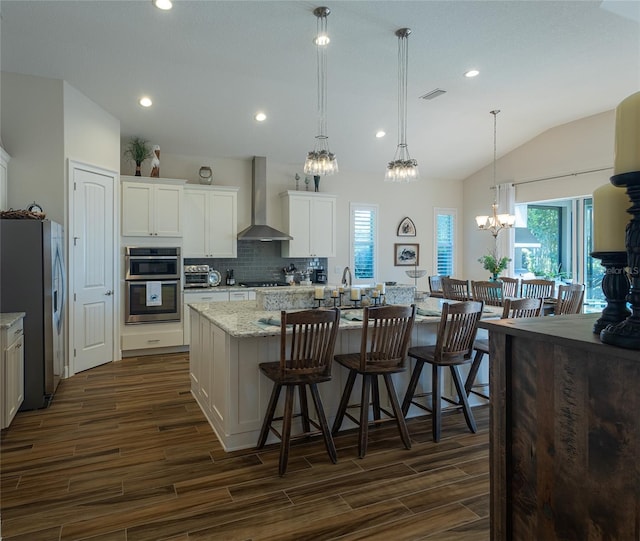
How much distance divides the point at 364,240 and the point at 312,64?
12.7ft

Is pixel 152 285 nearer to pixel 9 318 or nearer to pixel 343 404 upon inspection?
pixel 9 318

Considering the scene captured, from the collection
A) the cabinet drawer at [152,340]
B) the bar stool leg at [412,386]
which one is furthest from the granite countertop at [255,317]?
the cabinet drawer at [152,340]

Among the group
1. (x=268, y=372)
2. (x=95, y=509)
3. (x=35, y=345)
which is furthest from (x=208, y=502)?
(x=35, y=345)

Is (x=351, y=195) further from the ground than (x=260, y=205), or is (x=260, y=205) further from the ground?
(x=351, y=195)

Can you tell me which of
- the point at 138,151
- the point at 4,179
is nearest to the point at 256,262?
the point at 138,151

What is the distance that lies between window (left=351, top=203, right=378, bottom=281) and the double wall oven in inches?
126

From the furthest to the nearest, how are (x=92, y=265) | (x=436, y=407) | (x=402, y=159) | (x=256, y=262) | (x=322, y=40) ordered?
(x=256, y=262) → (x=92, y=265) → (x=402, y=159) → (x=322, y=40) → (x=436, y=407)

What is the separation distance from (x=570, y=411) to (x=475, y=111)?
6074 millimetres

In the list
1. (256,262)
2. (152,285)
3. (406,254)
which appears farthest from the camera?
(406,254)

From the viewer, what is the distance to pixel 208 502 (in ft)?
8.11

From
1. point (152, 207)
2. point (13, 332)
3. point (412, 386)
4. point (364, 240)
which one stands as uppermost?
point (152, 207)

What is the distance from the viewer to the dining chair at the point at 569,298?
4.45 meters

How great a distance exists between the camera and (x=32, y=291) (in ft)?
12.8

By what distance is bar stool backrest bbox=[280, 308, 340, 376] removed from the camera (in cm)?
282
